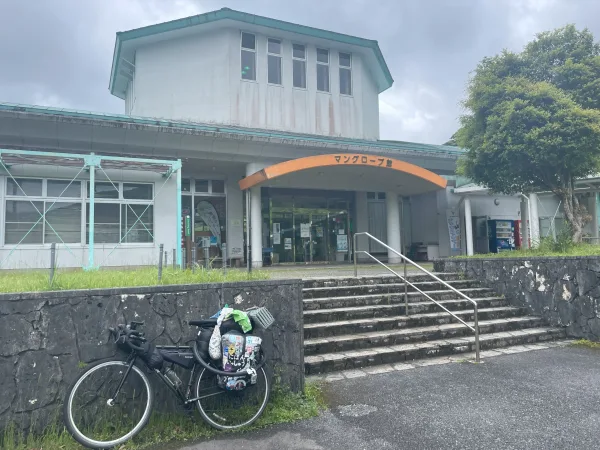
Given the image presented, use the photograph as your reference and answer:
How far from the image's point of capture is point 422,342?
6.21 meters

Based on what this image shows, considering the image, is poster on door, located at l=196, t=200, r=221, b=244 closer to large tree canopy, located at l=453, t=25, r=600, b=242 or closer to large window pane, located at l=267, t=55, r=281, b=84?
large window pane, located at l=267, t=55, r=281, b=84

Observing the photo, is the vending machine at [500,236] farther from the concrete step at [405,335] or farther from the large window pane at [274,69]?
the large window pane at [274,69]

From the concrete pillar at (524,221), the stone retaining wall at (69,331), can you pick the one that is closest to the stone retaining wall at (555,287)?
the stone retaining wall at (69,331)

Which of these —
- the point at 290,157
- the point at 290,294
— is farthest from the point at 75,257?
the point at 290,294

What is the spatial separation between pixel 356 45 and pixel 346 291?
13.2 m

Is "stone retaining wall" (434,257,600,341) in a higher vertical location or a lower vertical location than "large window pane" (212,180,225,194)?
lower

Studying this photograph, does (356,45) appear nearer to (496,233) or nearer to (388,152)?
(388,152)

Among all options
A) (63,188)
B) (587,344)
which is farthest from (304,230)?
(587,344)

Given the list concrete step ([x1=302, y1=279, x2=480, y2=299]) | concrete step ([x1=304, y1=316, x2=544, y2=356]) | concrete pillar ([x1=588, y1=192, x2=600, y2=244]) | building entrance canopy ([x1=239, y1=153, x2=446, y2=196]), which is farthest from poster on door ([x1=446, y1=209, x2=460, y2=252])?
concrete step ([x1=304, y1=316, x2=544, y2=356])

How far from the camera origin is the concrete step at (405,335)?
560cm

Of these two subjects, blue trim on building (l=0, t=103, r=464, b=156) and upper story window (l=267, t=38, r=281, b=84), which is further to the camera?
upper story window (l=267, t=38, r=281, b=84)

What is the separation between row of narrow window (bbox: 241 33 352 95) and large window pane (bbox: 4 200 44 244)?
28.2ft

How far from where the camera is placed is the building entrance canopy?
39.3 ft

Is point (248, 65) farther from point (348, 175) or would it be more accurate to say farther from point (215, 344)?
point (215, 344)
